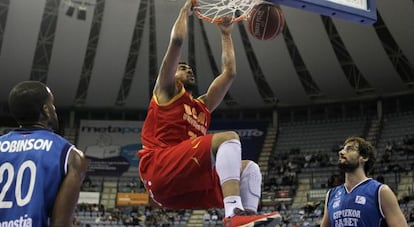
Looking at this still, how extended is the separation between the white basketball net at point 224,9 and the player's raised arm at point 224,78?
0.16m

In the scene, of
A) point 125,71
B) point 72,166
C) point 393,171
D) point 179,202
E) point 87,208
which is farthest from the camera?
point 125,71

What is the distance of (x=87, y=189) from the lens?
2394cm

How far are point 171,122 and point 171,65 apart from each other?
0.45 meters

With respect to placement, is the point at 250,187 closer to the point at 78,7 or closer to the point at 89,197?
the point at 78,7

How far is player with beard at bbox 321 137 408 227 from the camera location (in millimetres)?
4488

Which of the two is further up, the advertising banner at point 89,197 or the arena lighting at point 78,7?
the arena lighting at point 78,7

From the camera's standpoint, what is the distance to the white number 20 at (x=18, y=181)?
2.54 m

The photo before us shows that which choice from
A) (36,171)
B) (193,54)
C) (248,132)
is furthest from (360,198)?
(248,132)

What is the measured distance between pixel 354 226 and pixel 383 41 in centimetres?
1930

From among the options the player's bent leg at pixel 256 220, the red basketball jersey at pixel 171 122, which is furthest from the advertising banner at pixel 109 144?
the player's bent leg at pixel 256 220

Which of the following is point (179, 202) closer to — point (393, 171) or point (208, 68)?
point (393, 171)

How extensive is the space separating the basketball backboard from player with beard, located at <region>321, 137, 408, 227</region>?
1337 millimetres

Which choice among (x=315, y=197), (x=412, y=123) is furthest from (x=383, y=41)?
(x=315, y=197)

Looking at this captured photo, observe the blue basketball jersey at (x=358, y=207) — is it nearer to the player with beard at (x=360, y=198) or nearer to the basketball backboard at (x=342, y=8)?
the player with beard at (x=360, y=198)
